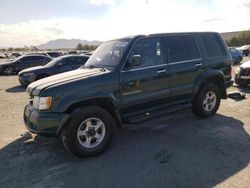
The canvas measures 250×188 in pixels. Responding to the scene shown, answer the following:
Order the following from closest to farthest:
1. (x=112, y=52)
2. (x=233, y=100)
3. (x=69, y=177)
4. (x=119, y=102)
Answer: (x=69, y=177) → (x=119, y=102) → (x=112, y=52) → (x=233, y=100)

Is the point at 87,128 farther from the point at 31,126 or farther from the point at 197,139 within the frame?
the point at 197,139

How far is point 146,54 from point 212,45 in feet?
7.01

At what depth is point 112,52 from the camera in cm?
527

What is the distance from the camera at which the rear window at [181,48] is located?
560cm

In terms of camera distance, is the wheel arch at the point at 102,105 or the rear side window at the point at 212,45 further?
the rear side window at the point at 212,45

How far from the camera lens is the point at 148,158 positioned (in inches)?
175

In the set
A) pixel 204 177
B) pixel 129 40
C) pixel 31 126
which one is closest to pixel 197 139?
pixel 204 177

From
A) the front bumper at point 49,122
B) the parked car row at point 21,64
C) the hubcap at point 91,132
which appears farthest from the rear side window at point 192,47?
the parked car row at point 21,64

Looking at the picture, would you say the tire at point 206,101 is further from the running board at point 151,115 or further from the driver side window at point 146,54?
the driver side window at point 146,54

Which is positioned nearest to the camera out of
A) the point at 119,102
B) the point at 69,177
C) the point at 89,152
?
the point at 69,177

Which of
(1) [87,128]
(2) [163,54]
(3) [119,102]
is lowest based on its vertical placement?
(1) [87,128]

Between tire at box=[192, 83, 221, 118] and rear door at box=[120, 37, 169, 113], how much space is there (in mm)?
1062

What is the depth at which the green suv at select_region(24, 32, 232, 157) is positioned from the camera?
4336 mm

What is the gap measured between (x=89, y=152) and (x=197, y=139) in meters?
2.08
